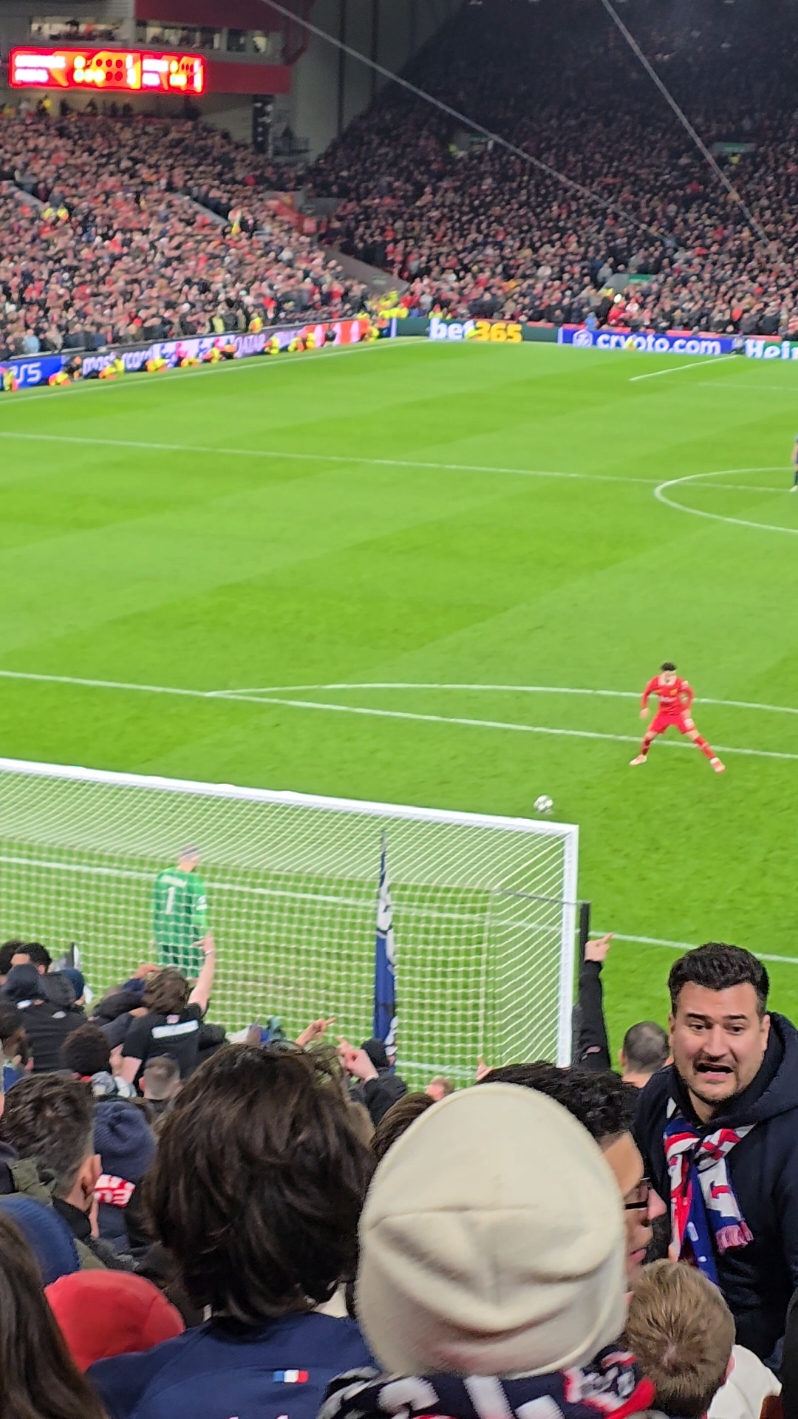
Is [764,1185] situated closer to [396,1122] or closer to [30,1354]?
[396,1122]

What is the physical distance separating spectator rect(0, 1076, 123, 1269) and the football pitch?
22.6 feet

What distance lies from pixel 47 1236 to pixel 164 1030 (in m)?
4.36

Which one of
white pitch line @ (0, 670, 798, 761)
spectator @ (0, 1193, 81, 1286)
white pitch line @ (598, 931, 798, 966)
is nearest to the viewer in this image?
spectator @ (0, 1193, 81, 1286)

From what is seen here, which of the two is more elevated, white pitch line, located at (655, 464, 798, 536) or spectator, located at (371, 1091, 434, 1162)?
spectator, located at (371, 1091, 434, 1162)

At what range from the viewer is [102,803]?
1271 cm

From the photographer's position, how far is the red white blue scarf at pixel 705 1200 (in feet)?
14.9

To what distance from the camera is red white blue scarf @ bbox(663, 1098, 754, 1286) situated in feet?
14.9

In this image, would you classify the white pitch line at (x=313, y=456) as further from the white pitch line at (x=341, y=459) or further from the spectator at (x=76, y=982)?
the spectator at (x=76, y=982)

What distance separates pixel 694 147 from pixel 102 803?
60581 millimetres

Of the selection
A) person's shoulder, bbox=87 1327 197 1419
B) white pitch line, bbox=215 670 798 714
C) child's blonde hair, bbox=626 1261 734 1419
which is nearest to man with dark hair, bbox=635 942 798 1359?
child's blonde hair, bbox=626 1261 734 1419

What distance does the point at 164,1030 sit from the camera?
829 centimetres

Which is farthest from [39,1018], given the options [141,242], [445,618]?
[141,242]

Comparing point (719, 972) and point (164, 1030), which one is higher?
point (719, 972)

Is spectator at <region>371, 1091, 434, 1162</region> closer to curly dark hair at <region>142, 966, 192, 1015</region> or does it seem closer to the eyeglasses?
the eyeglasses
